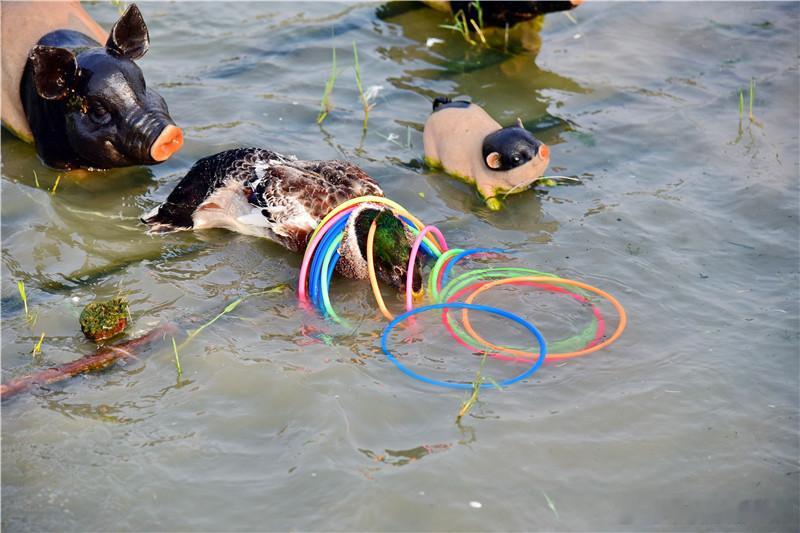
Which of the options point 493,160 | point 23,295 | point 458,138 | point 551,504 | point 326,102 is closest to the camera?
point 551,504

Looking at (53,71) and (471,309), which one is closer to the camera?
(471,309)

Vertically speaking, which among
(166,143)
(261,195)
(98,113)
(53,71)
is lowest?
(261,195)

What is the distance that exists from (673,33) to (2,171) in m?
6.72

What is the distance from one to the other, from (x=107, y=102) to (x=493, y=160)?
9.20ft

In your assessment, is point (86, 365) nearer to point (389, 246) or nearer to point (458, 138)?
point (389, 246)

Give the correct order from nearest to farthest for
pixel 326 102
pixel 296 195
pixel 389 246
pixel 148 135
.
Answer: pixel 389 246 → pixel 296 195 → pixel 148 135 → pixel 326 102

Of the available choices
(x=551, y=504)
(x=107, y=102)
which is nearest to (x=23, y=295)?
(x=107, y=102)

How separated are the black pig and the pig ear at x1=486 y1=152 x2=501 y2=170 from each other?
2249mm

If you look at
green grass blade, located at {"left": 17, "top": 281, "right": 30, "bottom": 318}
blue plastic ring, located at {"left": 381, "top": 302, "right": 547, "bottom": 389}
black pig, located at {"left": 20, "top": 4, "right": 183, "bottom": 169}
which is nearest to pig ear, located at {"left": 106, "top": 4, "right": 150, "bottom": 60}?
black pig, located at {"left": 20, "top": 4, "right": 183, "bottom": 169}

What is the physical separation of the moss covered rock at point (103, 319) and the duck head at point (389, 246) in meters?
1.53

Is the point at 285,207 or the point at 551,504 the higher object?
the point at 285,207

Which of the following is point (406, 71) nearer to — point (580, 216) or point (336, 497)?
point (580, 216)

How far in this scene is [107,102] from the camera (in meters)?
6.17

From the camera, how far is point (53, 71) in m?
6.04
